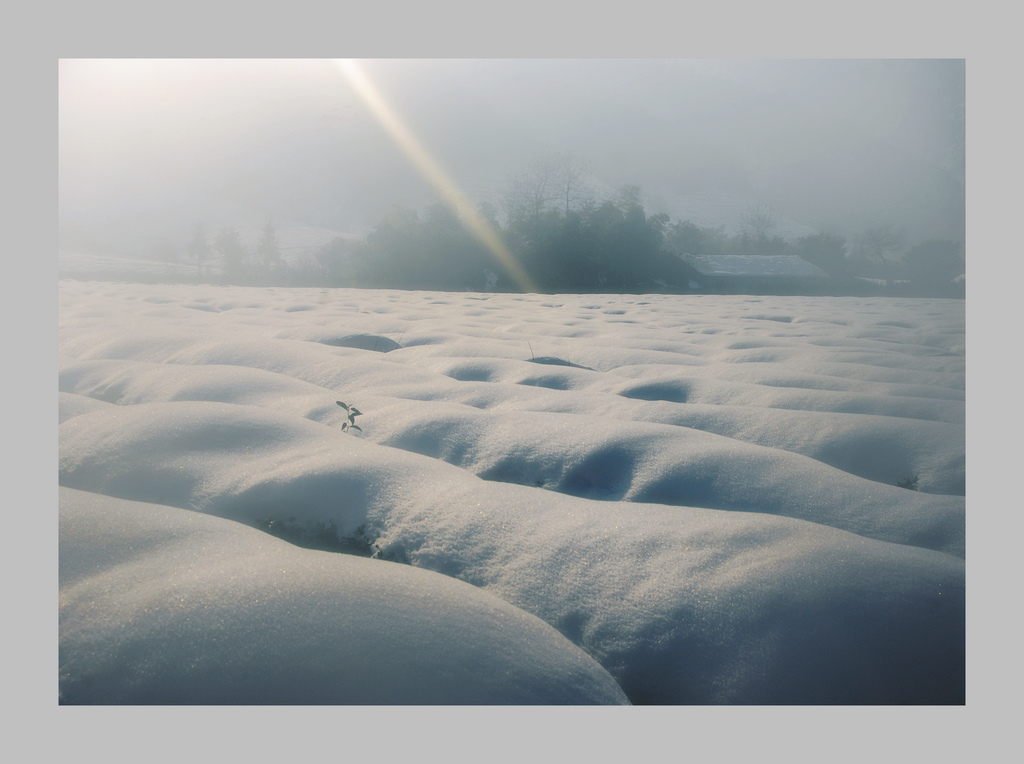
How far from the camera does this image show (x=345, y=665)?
2.57 feet

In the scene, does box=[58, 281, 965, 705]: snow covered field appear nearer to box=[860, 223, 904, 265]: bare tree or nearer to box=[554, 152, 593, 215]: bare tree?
box=[860, 223, 904, 265]: bare tree

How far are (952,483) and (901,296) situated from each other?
1.00 metres

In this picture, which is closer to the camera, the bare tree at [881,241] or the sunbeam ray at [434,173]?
the sunbeam ray at [434,173]

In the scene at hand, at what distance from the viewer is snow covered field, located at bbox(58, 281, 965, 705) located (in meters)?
0.81

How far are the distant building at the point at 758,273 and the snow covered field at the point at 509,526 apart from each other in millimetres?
417

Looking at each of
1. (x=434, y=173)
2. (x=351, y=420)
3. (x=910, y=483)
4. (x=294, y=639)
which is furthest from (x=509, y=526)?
(x=434, y=173)

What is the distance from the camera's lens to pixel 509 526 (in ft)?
3.66

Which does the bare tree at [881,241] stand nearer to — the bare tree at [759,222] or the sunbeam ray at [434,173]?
the bare tree at [759,222]

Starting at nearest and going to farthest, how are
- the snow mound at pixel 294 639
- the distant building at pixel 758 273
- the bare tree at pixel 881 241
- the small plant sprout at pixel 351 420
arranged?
the snow mound at pixel 294 639
the small plant sprout at pixel 351 420
the bare tree at pixel 881 241
the distant building at pixel 758 273

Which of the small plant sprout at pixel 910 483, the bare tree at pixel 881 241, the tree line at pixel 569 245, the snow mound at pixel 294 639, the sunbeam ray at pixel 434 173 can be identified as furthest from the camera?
the tree line at pixel 569 245

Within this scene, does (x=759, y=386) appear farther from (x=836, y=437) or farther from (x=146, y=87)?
(x=146, y=87)

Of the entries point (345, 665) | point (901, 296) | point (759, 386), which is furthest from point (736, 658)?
point (901, 296)

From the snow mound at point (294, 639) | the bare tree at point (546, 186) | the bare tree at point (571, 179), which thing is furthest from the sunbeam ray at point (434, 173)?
the snow mound at point (294, 639)

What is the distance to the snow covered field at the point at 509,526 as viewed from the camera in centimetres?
81
